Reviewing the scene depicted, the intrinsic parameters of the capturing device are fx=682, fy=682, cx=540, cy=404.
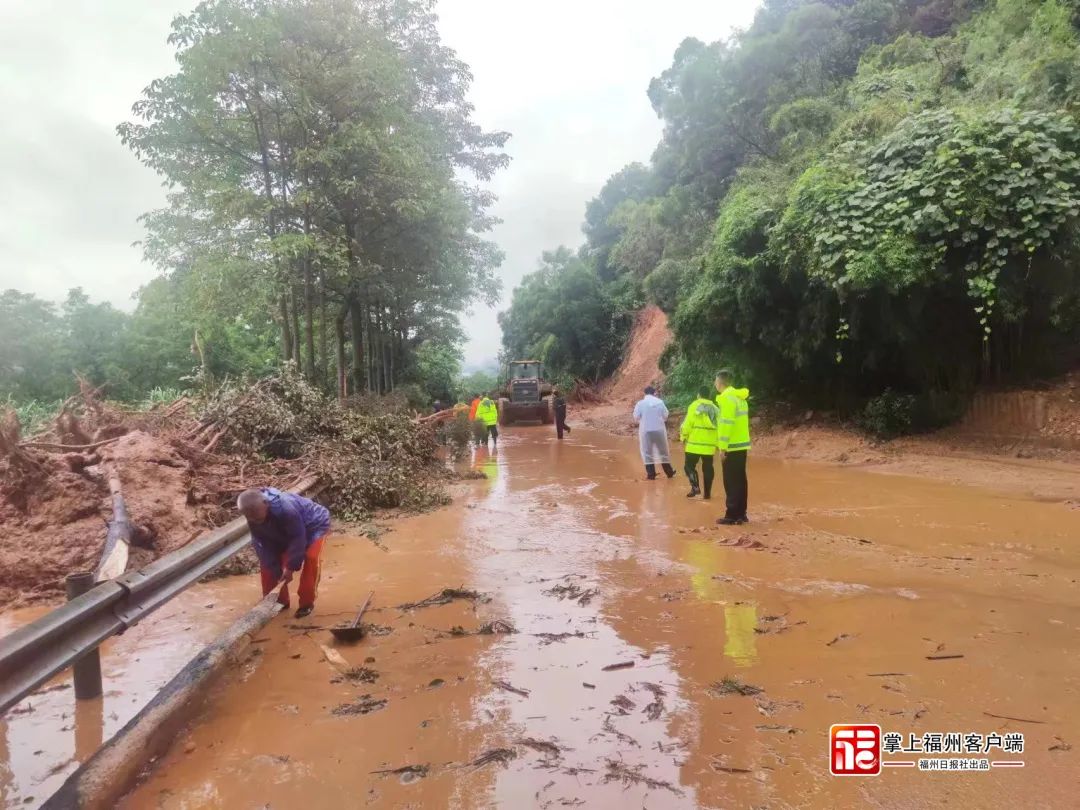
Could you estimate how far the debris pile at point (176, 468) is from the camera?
240 inches

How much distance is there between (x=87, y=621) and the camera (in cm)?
331

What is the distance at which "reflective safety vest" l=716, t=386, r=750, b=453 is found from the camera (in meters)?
8.14

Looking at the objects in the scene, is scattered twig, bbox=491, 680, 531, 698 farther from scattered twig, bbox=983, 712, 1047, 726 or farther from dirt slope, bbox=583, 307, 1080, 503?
dirt slope, bbox=583, 307, 1080, 503

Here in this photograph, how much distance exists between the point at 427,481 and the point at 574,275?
32745 mm

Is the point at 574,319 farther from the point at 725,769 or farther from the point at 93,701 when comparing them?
the point at 725,769

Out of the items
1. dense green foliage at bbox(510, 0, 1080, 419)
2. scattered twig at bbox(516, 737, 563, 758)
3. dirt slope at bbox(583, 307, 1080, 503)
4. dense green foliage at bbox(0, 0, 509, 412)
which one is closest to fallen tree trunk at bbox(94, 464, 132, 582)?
scattered twig at bbox(516, 737, 563, 758)

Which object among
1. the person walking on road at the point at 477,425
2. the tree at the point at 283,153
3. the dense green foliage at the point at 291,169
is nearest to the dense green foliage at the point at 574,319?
the dense green foliage at the point at 291,169

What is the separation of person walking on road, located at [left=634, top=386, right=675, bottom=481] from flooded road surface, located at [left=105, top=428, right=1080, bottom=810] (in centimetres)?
445

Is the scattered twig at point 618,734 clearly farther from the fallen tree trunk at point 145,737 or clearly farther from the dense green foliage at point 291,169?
the dense green foliage at point 291,169

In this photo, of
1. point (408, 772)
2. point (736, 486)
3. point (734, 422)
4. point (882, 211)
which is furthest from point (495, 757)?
point (882, 211)

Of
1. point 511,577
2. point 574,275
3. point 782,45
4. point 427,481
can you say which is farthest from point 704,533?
point 574,275

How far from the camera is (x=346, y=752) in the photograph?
316 cm

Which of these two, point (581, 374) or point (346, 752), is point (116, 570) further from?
point (581, 374)

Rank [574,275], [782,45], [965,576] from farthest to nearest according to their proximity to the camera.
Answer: [574,275]
[782,45]
[965,576]
